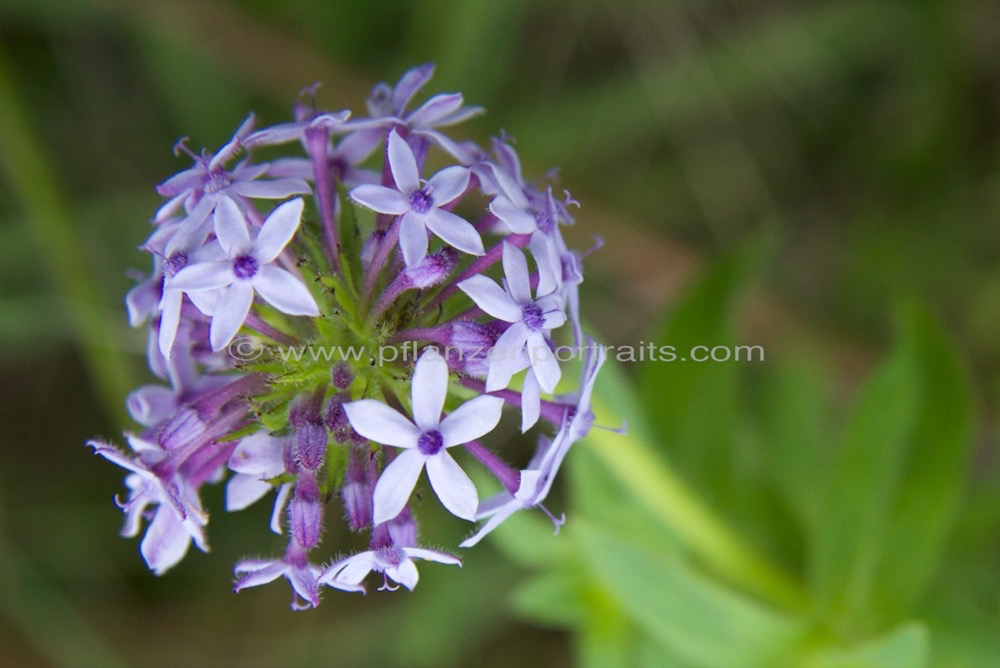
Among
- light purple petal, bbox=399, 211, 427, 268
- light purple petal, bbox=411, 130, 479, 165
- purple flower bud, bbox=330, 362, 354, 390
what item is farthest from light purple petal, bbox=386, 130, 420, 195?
purple flower bud, bbox=330, 362, 354, 390

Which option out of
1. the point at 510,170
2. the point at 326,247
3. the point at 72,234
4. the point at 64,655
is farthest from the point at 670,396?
the point at 64,655

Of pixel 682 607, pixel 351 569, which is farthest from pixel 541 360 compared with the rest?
pixel 682 607

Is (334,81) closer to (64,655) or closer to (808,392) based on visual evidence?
(808,392)

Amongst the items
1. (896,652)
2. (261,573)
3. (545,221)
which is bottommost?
(896,652)

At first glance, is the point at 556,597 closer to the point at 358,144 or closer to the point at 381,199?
the point at 358,144

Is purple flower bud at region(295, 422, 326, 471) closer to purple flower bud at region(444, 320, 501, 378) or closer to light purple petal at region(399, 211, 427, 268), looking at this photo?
purple flower bud at region(444, 320, 501, 378)

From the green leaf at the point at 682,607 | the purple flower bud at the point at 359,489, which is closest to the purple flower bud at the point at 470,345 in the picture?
the purple flower bud at the point at 359,489

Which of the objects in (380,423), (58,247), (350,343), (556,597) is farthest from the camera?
(58,247)
